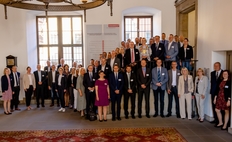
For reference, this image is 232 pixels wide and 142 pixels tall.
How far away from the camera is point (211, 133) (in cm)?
540

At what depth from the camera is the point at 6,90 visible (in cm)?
767

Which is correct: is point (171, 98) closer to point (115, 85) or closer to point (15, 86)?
point (115, 85)

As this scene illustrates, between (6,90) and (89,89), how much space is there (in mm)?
3260

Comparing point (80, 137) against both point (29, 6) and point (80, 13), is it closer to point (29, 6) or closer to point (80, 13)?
point (29, 6)

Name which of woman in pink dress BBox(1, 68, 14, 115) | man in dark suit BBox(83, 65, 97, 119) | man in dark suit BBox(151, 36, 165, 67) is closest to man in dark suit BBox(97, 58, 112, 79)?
man in dark suit BBox(83, 65, 97, 119)

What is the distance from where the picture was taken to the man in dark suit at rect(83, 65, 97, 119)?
6703 mm

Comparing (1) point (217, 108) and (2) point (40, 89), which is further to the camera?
(2) point (40, 89)

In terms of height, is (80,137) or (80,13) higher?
(80,13)

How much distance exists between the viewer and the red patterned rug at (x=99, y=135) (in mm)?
4965

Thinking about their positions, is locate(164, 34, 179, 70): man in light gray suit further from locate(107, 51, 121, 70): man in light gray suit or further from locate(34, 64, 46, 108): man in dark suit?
locate(34, 64, 46, 108): man in dark suit

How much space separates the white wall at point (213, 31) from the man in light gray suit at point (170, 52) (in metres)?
0.78

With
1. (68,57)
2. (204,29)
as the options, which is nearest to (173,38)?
(204,29)

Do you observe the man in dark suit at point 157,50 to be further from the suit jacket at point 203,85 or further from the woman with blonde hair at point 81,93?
the woman with blonde hair at point 81,93

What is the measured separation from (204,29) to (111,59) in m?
3.23
